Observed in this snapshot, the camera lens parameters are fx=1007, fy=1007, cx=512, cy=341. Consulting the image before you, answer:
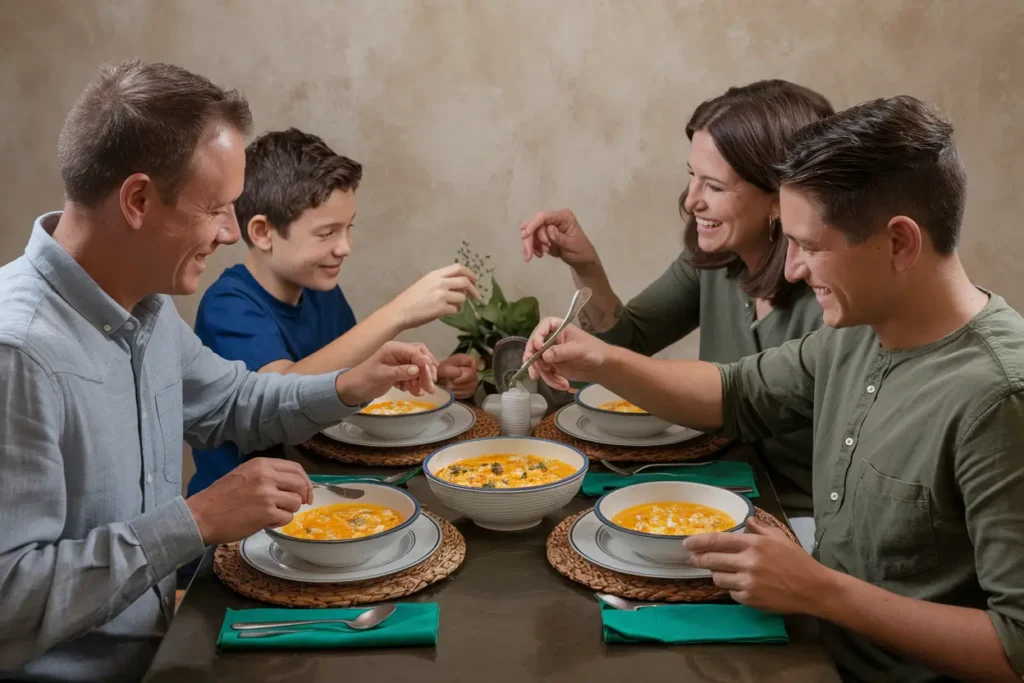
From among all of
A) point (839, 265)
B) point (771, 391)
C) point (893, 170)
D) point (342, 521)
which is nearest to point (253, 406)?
point (342, 521)

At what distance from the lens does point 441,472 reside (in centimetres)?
162

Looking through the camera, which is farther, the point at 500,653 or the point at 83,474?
the point at 83,474

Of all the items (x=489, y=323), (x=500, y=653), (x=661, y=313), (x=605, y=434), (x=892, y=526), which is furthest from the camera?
(x=661, y=313)

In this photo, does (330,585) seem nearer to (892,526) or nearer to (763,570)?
(763,570)

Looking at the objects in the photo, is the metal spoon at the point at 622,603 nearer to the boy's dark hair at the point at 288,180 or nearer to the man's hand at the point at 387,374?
the man's hand at the point at 387,374

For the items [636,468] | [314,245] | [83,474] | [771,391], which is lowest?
[636,468]

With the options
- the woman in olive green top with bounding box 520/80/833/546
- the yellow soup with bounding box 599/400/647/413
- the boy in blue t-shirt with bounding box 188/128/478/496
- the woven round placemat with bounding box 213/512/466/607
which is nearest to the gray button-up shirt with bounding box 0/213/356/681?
the woven round placemat with bounding box 213/512/466/607

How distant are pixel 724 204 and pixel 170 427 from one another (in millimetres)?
1246

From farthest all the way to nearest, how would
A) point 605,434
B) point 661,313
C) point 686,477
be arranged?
point 661,313 < point 605,434 < point 686,477

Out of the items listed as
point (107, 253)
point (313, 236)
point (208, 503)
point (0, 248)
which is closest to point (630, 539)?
point (208, 503)

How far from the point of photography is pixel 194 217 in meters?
1.47

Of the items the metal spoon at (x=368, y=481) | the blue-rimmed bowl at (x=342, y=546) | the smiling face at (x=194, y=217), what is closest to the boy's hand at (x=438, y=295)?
the metal spoon at (x=368, y=481)

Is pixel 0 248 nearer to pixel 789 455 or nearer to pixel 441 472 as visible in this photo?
pixel 441 472

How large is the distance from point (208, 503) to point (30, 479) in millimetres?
215
